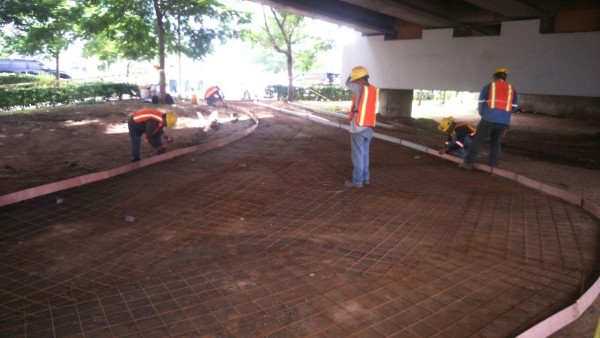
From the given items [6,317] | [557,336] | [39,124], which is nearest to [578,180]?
[557,336]

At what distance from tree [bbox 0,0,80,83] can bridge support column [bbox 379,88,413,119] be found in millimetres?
13650

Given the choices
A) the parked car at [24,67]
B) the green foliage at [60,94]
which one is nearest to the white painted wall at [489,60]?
the green foliage at [60,94]

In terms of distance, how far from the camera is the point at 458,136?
8.45 meters

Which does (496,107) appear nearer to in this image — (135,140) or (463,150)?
(463,150)

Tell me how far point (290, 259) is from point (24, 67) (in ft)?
115

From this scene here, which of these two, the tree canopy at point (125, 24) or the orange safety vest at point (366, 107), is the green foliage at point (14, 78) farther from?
the orange safety vest at point (366, 107)

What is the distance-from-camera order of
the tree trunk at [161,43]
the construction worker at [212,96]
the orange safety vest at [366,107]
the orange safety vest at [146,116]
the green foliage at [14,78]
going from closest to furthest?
the orange safety vest at [366,107] → the orange safety vest at [146,116] → the tree trunk at [161,43] → the construction worker at [212,96] → the green foliage at [14,78]

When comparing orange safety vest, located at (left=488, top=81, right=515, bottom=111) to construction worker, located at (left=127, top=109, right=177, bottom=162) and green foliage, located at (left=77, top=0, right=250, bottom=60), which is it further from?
green foliage, located at (left=77, top=0, right=250, bottom=60)

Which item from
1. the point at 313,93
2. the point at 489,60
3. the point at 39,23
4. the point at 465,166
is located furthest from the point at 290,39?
the point at 465,166

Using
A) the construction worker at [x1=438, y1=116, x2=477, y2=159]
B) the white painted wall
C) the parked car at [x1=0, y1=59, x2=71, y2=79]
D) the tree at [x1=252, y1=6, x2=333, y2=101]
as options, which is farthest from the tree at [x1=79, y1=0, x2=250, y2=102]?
the parked car at [x1=0, y1=59, x2=71, y2=79]

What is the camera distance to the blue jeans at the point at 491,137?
23.9 ft

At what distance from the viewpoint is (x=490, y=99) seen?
23.3 ft

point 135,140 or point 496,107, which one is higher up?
point 496,107

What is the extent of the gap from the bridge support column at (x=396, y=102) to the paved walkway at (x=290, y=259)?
9.88m
